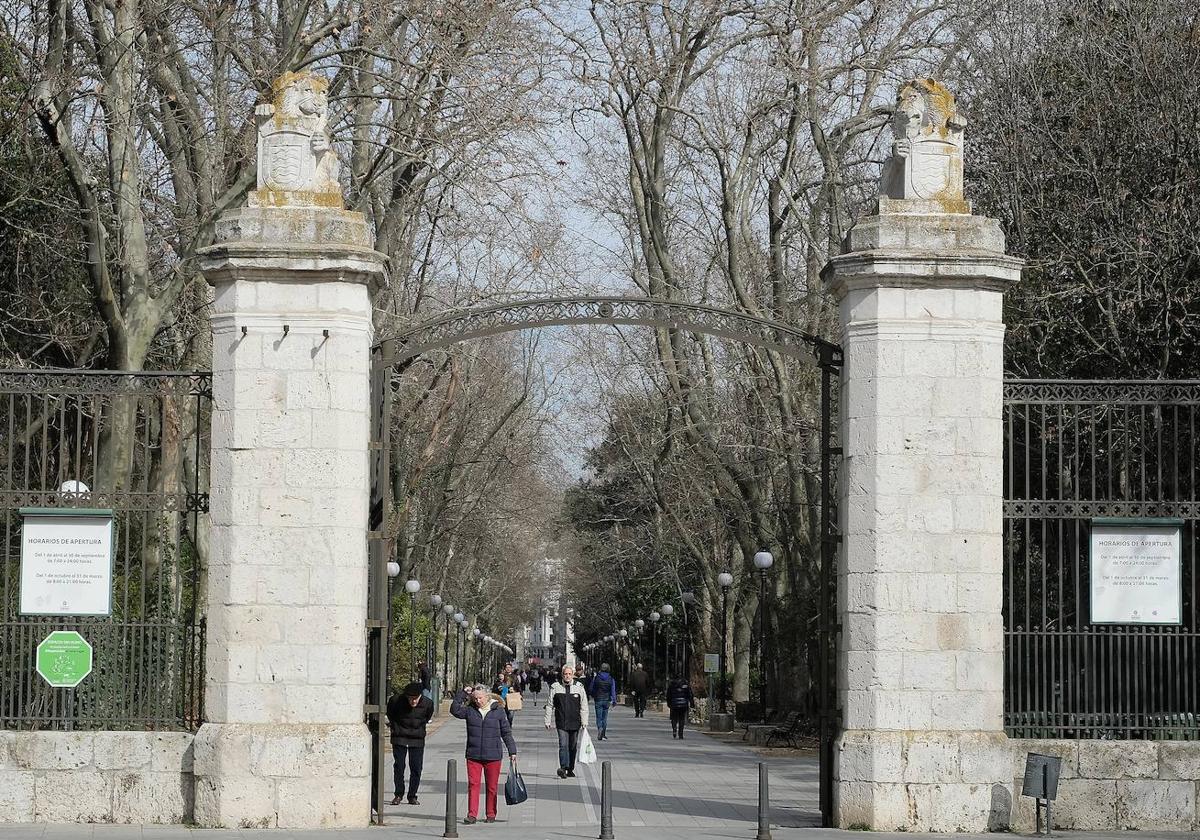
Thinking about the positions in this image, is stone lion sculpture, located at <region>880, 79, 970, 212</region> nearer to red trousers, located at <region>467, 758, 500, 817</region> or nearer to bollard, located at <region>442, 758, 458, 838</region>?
bollard, located at <region>442, 758, 458, 838</region>

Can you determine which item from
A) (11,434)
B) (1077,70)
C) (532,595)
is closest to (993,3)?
(1077,70)

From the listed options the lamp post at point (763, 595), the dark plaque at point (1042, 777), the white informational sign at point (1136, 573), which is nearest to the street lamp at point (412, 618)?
the lamp post at point (763, 595)

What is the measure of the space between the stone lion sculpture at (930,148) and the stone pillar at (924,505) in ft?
0.06

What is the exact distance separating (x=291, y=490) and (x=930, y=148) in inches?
254

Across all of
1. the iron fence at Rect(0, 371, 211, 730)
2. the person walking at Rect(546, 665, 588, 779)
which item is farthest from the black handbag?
the person walking at Rect(546, 665, 588, 779)

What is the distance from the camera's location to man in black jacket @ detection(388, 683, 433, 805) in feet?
60.3

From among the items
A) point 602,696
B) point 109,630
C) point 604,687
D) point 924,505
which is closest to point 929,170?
point 924,505

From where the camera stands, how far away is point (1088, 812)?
15.4 meters

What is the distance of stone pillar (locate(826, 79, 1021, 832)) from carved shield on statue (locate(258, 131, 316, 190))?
485cm

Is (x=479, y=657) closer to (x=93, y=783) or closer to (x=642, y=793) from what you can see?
(x=642, y=793)

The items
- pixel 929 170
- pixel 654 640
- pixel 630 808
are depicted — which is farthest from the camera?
pixel 654 640

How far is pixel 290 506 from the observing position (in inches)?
604

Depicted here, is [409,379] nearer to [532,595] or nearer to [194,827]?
[194,827]

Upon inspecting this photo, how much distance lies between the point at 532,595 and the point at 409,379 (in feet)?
228
